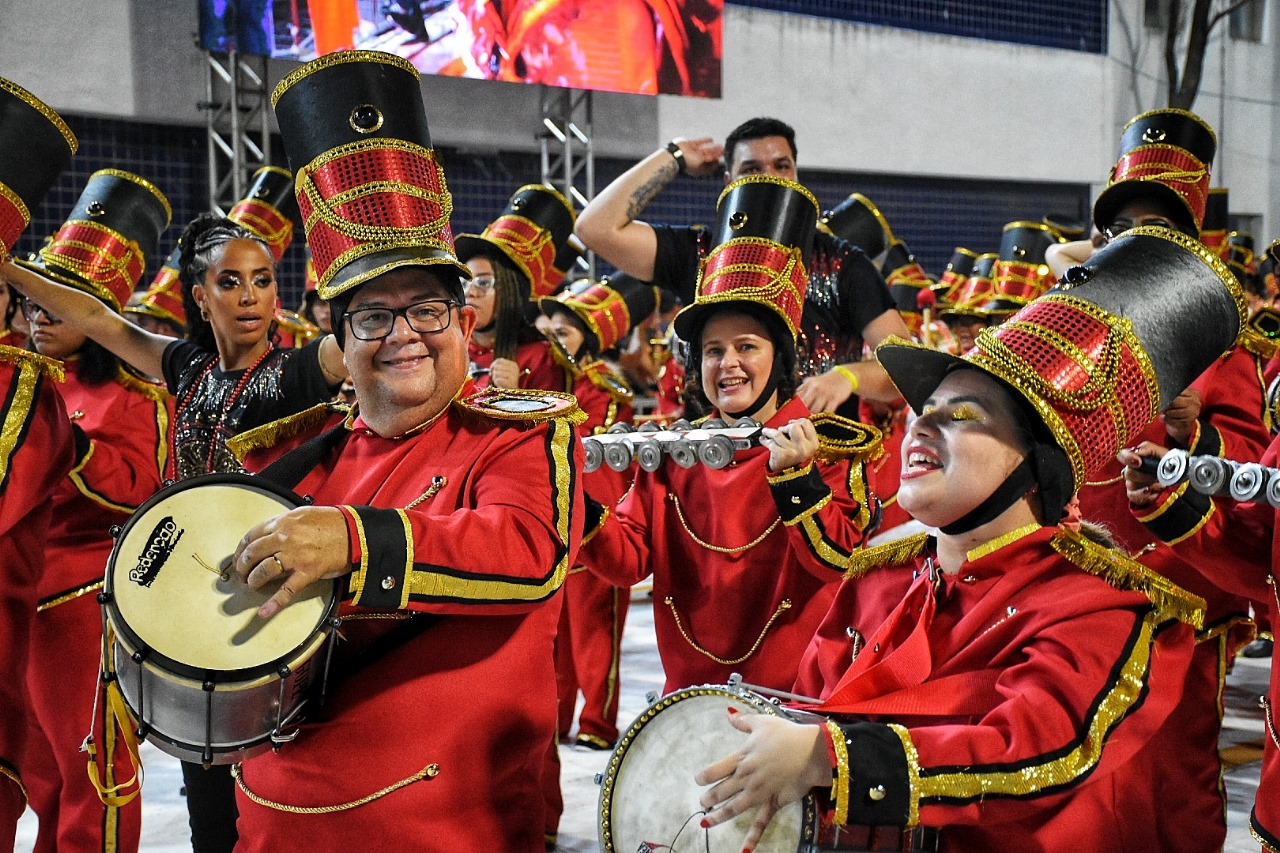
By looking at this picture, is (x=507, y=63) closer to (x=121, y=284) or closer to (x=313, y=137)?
(x=121, y=284)

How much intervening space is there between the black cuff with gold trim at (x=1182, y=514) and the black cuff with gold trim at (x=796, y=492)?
743 mm

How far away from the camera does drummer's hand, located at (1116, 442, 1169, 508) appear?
9.06 ft

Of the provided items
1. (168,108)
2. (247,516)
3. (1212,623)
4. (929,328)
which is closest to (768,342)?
(1212,623)

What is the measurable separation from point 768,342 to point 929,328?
6391 mm

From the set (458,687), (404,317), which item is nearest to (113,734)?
(458,687)

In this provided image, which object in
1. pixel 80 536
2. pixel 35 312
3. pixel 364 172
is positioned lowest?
pixel 80 536

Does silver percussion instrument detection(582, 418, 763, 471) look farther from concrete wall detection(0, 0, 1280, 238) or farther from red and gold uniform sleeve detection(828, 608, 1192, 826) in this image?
concrete wall detection(0, 0, 1280, 238)

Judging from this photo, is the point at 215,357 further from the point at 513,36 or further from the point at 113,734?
the point at 513,36

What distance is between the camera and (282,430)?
2809 mm

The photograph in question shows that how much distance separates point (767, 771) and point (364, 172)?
127 cm

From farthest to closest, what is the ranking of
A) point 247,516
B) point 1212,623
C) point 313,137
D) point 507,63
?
1. point 507,63
2. point 1212,623
3. point 313,137
4. point 247,516

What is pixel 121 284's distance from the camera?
4.84 meters

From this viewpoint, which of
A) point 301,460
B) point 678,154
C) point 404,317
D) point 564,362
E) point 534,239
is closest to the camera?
point 404,317

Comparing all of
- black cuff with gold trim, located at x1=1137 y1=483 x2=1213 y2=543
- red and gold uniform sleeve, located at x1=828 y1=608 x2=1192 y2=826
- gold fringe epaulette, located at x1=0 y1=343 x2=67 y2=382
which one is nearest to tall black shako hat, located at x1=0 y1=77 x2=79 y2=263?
gold fringe epaulette, located at x1=0 y1=343 x2=67 y2=382
